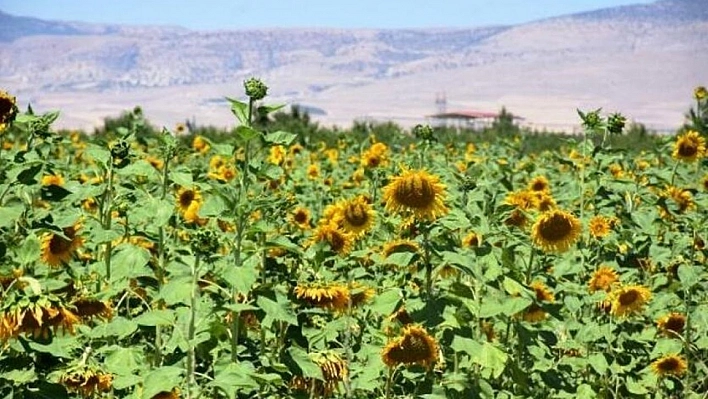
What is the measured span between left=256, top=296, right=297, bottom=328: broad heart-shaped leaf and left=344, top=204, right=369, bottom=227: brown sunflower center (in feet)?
4.81

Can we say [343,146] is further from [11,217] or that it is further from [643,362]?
[11,217]

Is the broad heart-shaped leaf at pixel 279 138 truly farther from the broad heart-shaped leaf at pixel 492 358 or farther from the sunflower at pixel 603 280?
the sunflower at pixel 603 280

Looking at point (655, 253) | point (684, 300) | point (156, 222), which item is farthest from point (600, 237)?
point (156, 222)

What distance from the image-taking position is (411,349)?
3053 mm

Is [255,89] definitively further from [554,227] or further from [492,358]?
[554,227]

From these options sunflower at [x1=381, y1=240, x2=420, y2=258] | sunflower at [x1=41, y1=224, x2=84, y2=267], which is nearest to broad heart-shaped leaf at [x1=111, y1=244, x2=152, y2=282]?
sunflower at [x1=41, y1=224, x2=84, y2=267]

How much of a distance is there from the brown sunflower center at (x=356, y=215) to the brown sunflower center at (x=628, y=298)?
1.07 metres

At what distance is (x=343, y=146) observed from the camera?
1244 centimetres

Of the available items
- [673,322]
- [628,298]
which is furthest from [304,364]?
[673,322]

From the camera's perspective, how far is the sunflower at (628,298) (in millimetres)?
3963

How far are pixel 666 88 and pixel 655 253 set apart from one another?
175 m

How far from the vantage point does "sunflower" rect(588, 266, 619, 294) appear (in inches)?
163

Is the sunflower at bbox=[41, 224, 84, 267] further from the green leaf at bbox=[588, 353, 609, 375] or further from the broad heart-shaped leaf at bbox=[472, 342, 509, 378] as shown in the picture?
the green leaf at bbox=[588, 353, 609, 375]

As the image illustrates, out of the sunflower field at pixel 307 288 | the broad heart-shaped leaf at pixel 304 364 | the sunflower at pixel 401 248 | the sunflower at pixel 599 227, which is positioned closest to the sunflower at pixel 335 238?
the sunflower field at pixel 307 288
